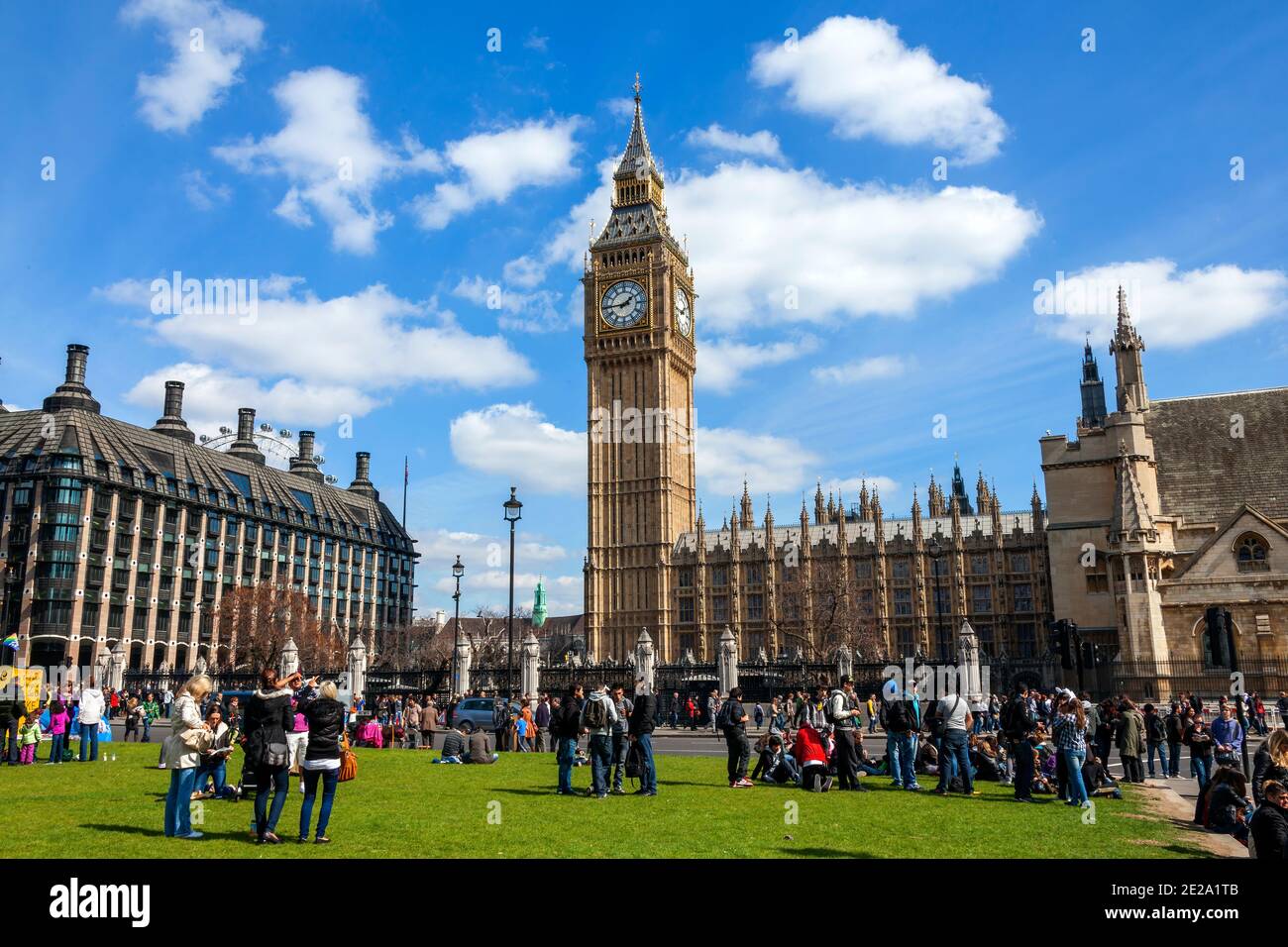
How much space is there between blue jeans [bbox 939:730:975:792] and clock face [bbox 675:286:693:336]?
256 feet

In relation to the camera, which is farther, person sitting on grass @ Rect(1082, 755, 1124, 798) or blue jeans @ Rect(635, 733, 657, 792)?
person sitting on grass @ Rect(1082, 755, 1124, 798)

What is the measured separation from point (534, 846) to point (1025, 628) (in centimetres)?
7206

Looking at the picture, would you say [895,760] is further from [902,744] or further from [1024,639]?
[1024,639]

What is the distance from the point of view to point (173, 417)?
90250 millimetres

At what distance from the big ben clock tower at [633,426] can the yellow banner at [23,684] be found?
204ft

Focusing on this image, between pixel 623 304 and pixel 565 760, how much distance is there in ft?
257

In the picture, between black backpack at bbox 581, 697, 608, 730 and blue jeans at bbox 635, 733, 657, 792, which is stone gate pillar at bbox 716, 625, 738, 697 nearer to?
blue jeans at bbox 635, 733, 657, 792

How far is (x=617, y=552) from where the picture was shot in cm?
8781

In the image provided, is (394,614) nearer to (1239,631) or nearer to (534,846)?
(1239,631)

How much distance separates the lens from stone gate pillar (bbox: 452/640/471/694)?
127ft

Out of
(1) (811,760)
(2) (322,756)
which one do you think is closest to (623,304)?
(1) (811,760)

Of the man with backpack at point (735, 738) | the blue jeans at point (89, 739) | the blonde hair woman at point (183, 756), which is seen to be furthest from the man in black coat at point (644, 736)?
the blue jeans at point (89, 739)

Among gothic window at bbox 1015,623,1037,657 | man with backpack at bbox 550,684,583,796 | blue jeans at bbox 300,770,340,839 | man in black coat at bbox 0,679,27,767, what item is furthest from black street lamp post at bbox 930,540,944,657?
blue jeans at bbox 300,770,340,839
